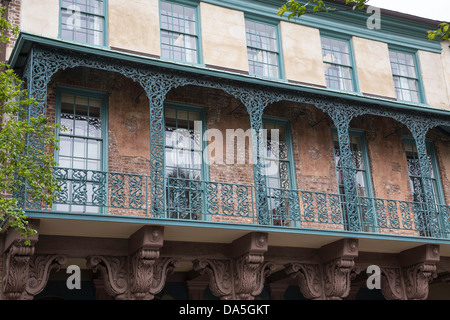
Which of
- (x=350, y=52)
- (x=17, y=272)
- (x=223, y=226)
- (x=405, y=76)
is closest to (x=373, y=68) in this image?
(x=350, y=52)

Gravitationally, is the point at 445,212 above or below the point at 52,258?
above

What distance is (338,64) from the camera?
15.6m

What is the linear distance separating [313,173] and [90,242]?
5.76 meters

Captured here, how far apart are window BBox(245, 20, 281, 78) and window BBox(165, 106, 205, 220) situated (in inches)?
81.6

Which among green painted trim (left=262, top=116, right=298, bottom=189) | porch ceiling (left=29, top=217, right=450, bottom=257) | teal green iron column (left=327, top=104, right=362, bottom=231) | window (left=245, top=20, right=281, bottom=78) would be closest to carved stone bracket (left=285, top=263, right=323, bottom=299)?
porch ceiling (left=29, top=217, right=450, bottom=257)

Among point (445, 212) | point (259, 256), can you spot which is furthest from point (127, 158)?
point (445, 212)

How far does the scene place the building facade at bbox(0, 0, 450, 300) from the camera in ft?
36.3

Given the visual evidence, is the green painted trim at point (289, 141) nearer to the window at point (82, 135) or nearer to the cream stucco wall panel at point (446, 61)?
the window at point (82, 135)

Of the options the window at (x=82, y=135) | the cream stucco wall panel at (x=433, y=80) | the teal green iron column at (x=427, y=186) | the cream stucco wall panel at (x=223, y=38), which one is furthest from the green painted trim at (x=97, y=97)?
the cream stucco wall panel at (x=433, y=80)

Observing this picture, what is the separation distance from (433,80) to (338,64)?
10.7 feet

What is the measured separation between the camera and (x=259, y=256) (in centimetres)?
1192

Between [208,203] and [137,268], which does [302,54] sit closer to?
[208,203]

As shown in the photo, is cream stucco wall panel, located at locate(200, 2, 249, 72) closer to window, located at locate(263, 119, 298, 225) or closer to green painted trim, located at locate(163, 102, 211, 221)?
green painted trim, located at locate(163, 102, 211, 221)

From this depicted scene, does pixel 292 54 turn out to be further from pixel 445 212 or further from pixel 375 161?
pixel 445 212
